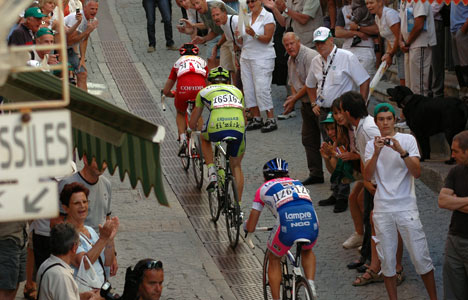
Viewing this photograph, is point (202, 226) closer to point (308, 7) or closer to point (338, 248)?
point (338, 248)

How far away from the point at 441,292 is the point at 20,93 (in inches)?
209

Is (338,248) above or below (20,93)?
below

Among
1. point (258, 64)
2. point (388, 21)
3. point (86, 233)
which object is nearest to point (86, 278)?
point (86, 233)

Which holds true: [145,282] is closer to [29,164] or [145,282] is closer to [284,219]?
[284,219]

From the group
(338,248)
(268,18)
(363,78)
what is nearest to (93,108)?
(338,248)

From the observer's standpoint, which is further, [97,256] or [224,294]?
[224,294]

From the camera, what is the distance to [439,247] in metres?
10.6

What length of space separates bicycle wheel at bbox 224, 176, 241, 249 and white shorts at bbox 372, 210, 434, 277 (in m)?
2.26

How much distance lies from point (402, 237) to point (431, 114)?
3628mm

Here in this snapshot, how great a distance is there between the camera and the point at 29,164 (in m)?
3.95

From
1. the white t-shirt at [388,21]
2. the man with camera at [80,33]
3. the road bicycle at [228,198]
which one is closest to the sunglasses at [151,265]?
the road bicycle at [228,198]

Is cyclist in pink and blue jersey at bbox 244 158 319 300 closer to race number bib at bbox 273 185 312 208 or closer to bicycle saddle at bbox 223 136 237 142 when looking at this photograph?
race number bib at bbox 273 185 312 208

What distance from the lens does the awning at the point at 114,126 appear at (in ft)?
19.3

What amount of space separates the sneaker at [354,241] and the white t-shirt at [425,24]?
3.93 metres
